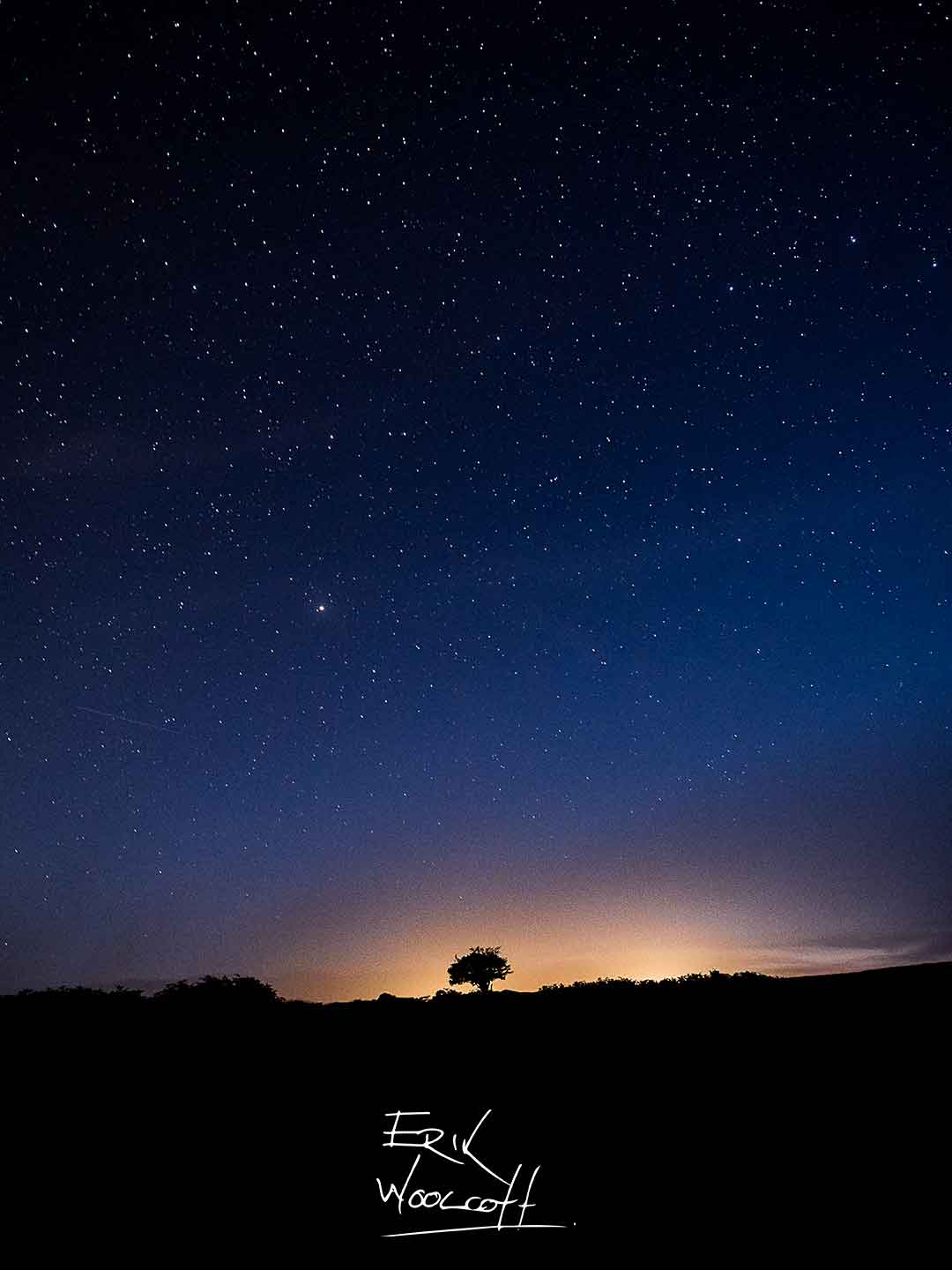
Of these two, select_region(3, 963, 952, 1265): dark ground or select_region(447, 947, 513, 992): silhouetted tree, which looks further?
select_region(447, 947, 513, 992): silhouetted tree

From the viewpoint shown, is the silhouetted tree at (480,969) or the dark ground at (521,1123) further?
the silhouetted tree at (480,969)

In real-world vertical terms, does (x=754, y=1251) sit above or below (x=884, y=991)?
below

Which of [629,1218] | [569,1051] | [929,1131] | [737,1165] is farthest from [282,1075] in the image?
[929,1131]

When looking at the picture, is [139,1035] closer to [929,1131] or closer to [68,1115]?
[68,1115]

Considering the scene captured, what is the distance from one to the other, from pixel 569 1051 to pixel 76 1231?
21.3ft

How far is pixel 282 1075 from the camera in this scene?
11141 millimetres
